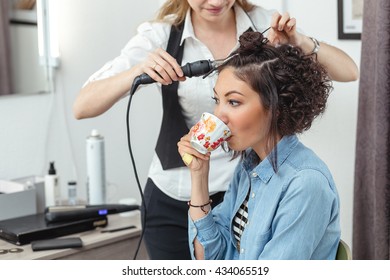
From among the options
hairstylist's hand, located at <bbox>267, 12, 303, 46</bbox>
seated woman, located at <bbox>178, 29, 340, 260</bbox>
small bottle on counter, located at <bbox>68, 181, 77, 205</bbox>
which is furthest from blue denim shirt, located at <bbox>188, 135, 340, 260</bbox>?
small bottle on counter, located at <bbox>68, 181, 77, 205</bbox>

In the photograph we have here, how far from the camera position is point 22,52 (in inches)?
80.7

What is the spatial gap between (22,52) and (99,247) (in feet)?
2.10

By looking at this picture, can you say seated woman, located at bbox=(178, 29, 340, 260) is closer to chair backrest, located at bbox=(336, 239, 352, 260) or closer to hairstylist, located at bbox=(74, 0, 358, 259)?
chair backrest, located at bbox=(336, 239, 352, 260)

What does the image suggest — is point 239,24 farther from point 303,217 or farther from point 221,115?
point 303,217

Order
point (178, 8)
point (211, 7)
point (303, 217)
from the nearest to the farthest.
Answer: point (303, 217) → point (211, 7) → point (178, 8)

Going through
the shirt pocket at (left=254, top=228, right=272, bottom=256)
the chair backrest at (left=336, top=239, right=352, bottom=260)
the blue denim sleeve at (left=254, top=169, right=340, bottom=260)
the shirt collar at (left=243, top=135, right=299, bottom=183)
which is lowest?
the chair backrest at (left=336, top=239, right=352, bottom=260)

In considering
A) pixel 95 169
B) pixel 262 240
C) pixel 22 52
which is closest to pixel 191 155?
pixel 262 240

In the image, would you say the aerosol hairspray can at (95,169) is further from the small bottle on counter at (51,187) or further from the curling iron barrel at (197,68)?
the curling iron barrel at (197,68)

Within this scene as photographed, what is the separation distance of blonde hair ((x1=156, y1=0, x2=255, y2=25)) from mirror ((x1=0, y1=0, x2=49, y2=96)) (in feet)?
1.96

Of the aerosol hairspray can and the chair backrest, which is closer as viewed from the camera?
the chair backrest

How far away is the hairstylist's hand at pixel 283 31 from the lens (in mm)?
1339

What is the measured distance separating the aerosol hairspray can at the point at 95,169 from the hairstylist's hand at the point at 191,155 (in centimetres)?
76

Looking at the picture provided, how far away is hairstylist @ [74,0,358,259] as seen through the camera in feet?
4.89

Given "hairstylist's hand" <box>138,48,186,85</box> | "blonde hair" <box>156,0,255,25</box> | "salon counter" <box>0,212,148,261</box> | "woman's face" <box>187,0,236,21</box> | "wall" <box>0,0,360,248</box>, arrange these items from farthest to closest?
1. "wall" <box>0,0,360,248</box>
2. "salon counter" <box>0,212,148,261</box>
3. "blonde hair" <box>156,0,255,25</box>
4. "woman's face" <box>187,0,236,21</box>
5. "hairstylist's hand" <box>138,48,186,85</box>
